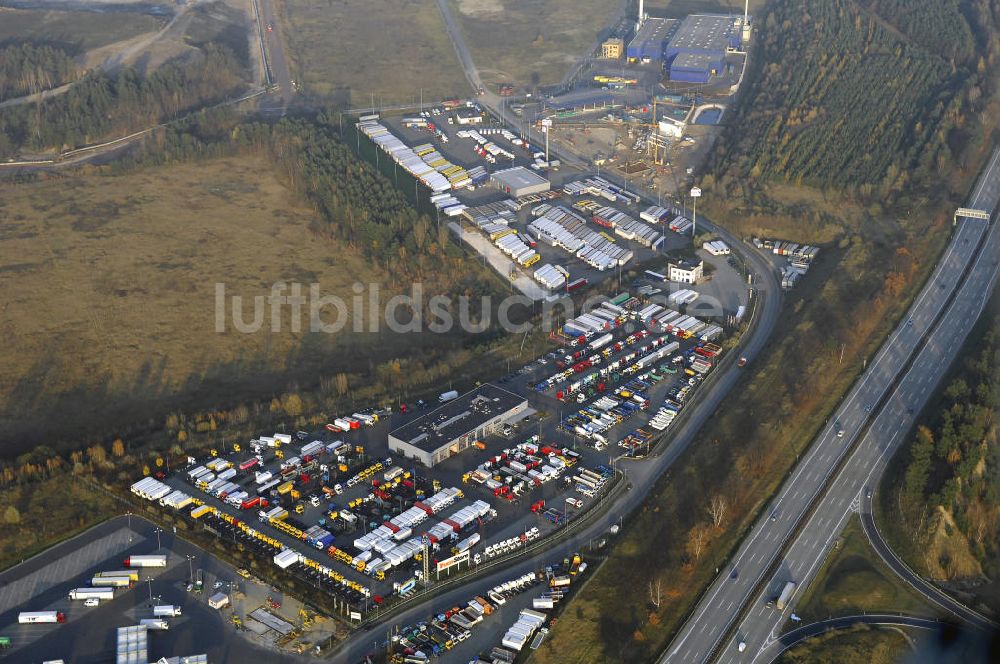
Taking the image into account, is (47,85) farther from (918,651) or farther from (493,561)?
(918,651)

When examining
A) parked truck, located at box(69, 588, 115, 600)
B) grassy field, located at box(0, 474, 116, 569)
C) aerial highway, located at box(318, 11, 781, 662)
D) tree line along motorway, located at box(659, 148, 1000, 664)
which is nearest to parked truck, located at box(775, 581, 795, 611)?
tree line along motorway, located at box(659, 148, 1000, 664)

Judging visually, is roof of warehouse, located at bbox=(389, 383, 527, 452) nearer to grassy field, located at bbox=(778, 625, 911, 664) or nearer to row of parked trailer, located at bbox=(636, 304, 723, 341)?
row of parked trailer, located at bbox=(636, 304, 723, 341)

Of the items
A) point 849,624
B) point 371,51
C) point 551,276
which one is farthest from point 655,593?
point 371,51

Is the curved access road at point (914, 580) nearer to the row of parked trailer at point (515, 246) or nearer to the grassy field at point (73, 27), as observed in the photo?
the row of parked trailer at point (515, 246)

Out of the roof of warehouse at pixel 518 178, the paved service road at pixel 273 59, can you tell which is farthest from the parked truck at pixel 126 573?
the paved service road at pixel 273 59

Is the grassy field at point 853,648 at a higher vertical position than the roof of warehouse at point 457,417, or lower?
lower

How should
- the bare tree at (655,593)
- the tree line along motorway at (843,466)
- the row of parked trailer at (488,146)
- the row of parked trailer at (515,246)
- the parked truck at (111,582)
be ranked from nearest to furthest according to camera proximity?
the tree line along motorway at (843,466) < the bare tree at (655,593) < the parked truck at (111,582) < the row of parked trailer at (515,246) < the row of parked trailer at (488,146)
